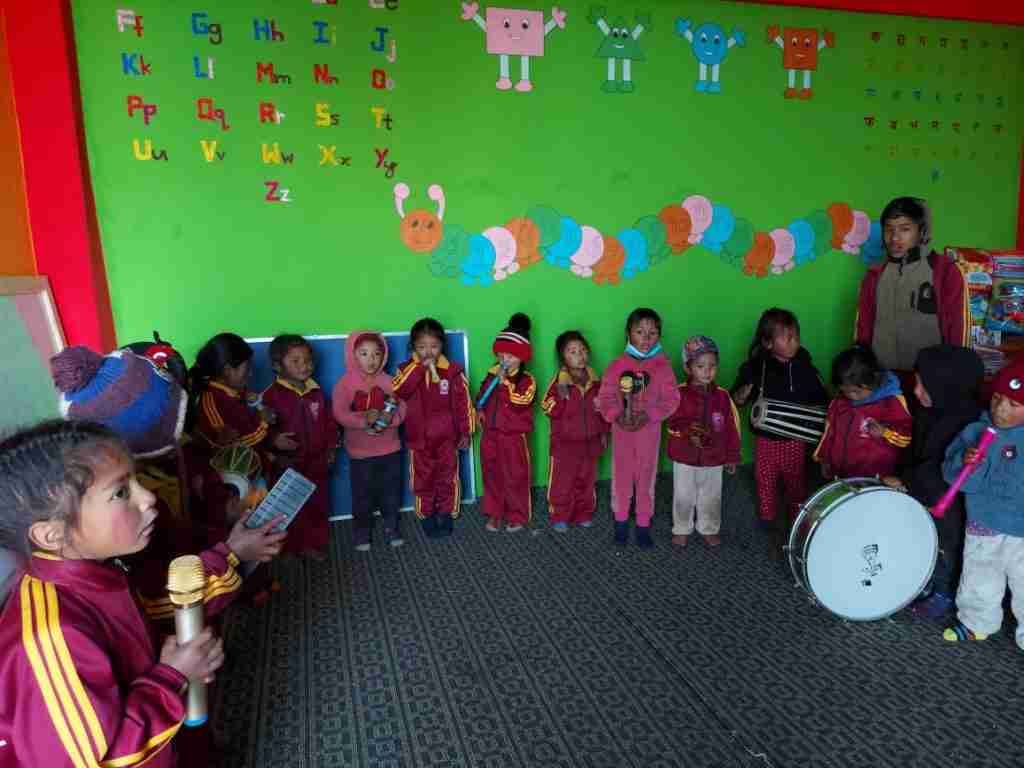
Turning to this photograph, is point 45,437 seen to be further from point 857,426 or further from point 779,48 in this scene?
point 779,48

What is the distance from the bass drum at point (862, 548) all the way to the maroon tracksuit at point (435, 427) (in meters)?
1.82

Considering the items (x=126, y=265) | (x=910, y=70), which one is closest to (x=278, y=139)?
(x=126, y=265)

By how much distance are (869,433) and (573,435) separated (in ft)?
4.72

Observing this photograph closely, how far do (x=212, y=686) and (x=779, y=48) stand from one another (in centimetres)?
470

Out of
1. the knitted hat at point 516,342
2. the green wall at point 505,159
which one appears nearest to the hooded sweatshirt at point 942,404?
the green wall at point 505,159

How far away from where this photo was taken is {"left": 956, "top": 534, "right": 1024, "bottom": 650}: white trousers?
2531mm

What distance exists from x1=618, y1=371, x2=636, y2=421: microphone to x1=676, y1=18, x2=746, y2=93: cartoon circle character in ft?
6.78

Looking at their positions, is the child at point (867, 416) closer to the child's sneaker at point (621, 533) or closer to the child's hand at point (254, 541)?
the child's sneaker at point (621, 533)

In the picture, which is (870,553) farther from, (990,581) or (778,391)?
(778,391)

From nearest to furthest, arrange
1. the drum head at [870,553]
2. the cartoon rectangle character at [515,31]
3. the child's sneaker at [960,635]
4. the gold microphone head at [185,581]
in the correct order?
the gold microphone head at [185,581] < the drum head at [870,553] < the child's sneaker at [960,635] < the cartoon rectangle character at [515,31]

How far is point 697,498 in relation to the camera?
356 centimetres

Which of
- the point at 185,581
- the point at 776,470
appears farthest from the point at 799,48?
the point at 185,581

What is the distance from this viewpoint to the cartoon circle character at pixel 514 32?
12.3 feet

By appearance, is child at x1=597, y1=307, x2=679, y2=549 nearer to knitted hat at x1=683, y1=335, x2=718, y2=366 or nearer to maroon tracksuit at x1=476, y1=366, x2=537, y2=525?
knitted hat at x1=683, y1=335, x2=718, y2=366
